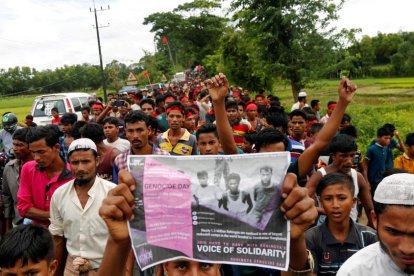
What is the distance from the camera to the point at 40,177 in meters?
3.39

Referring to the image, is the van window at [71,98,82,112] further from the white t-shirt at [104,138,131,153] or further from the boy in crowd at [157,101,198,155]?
the boy in crowd at [157,101,198,155]

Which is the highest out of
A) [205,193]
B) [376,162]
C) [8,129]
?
[205,193]

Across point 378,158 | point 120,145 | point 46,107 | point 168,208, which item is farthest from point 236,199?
point 46,107

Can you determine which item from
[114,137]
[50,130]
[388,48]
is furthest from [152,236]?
[388,48]

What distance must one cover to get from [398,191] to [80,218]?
7.11 ft

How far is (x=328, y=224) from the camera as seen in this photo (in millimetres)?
2672

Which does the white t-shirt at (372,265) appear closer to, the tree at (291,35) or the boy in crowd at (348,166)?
the boy in crowd at (348,166)

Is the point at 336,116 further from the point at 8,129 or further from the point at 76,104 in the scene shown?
the point at 76,104

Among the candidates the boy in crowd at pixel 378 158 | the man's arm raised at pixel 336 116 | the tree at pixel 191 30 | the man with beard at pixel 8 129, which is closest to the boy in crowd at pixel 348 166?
the man's arm raised at pixel 336 116

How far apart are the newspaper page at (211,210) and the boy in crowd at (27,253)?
2.42ft

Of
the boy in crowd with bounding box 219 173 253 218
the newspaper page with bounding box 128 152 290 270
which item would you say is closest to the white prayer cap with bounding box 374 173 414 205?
the newspaper page with bounding box 128 152 290 270

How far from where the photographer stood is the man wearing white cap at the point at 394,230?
1.55 m

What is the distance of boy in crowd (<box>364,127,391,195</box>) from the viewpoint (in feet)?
18.6

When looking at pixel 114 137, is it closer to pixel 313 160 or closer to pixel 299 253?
pixel 313 160
